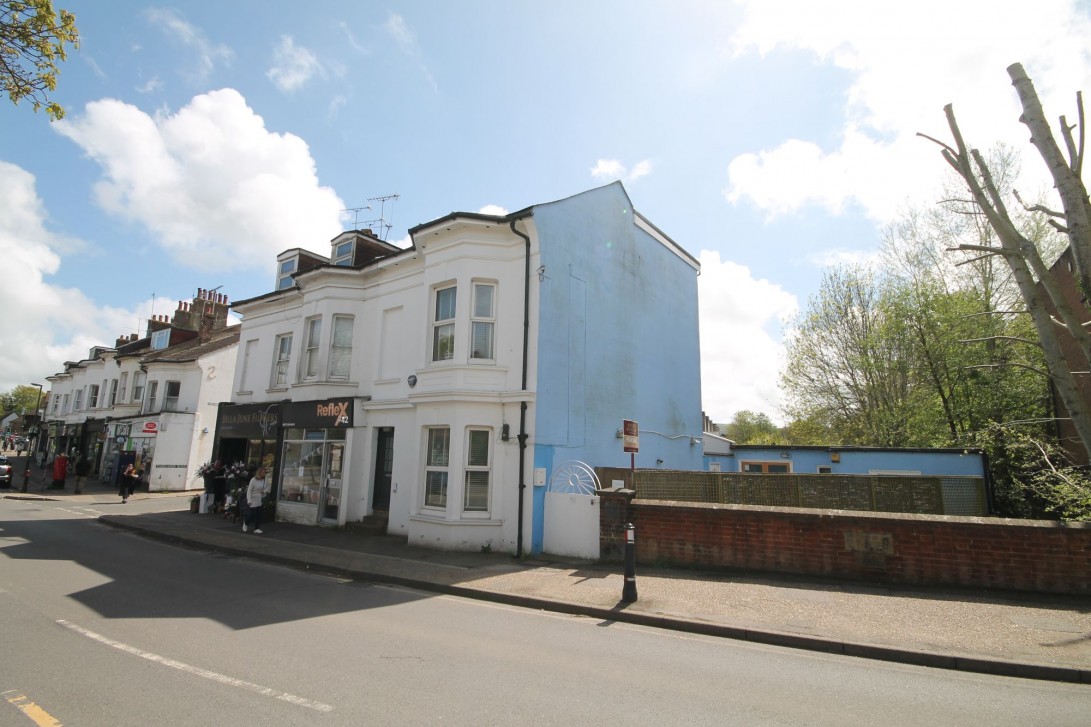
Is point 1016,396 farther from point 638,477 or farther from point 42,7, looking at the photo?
point 42,7

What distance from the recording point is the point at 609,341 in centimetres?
1456

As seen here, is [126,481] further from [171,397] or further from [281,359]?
[281,359]

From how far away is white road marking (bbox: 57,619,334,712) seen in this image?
419 centimetres

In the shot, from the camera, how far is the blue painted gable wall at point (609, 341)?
41.2 ft

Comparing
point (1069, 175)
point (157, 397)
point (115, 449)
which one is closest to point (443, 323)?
point (1069, 175)

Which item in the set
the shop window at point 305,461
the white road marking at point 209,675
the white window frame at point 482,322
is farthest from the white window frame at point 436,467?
the white road marking at point 209,675

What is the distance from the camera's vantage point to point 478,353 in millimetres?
12656

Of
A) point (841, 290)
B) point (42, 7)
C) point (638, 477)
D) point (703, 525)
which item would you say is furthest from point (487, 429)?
point (841, 290)

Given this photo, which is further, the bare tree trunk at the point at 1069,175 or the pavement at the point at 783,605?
the bare tree trunk at the point at 1069,175

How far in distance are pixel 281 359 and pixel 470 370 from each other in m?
9.34

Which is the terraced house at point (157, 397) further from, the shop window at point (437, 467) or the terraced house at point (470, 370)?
the shop window at point (437, 467)

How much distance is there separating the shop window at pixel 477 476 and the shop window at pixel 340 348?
19.7ft

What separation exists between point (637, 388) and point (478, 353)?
17.1ft

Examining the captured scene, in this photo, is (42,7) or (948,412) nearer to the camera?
(42,7)
